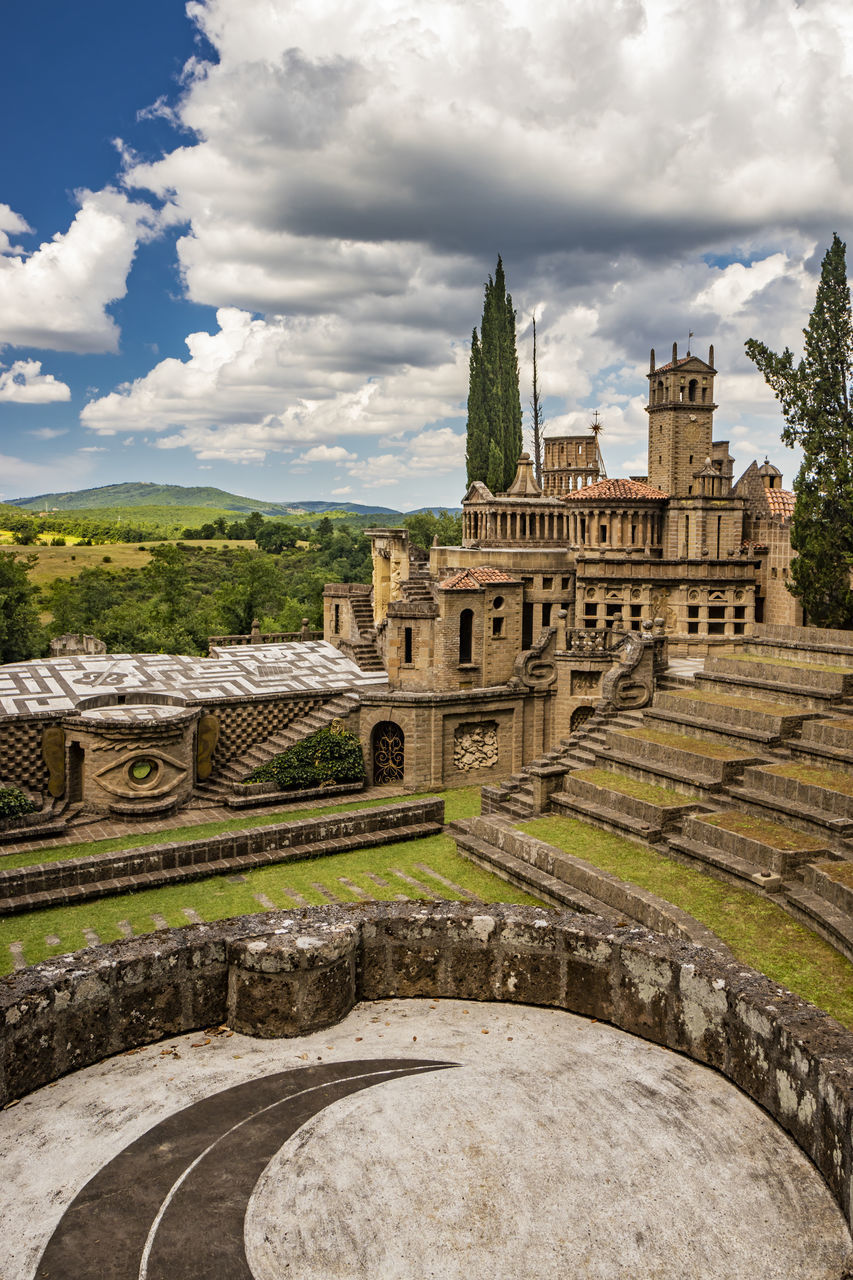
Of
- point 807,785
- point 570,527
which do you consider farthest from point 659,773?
point 570,527

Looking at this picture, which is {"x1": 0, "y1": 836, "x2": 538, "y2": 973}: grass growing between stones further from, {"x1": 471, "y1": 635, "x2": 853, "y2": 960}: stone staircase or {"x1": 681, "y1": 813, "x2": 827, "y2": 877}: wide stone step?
{"x1": 681, "y1": 813, "x2": 827, "y2": 877}: wide stone step

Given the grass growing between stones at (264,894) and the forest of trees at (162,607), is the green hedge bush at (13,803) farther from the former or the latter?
the forest of trees at (162,607)

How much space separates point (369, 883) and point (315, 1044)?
1234cm

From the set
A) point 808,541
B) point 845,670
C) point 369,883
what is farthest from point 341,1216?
point 808,541

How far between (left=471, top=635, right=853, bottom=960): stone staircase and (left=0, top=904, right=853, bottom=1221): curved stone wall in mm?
7362

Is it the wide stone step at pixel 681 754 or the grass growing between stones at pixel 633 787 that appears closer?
the grass growing between stones at pixel 633 787

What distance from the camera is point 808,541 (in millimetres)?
29141

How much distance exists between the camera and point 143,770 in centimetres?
2420

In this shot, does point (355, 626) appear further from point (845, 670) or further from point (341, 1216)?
point (341, 1216)

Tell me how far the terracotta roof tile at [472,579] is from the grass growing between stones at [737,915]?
10.8m

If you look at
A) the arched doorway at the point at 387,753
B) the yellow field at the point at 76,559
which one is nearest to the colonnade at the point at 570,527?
the arched doorway at the point at 387,753

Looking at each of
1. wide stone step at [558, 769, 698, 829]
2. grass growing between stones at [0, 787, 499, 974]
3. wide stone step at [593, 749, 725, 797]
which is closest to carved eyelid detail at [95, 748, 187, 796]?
grass growing between stones at [0, 787, 499, 974]

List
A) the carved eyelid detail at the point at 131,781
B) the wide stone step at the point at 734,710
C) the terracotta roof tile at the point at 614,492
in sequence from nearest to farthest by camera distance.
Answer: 1. the wide stone step at the point at 734,710
2. the carved eyelid detail at the point at 131,781
3. the terracotta roof tile at the point at 614,492

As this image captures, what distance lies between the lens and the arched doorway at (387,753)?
28047 millimetres
